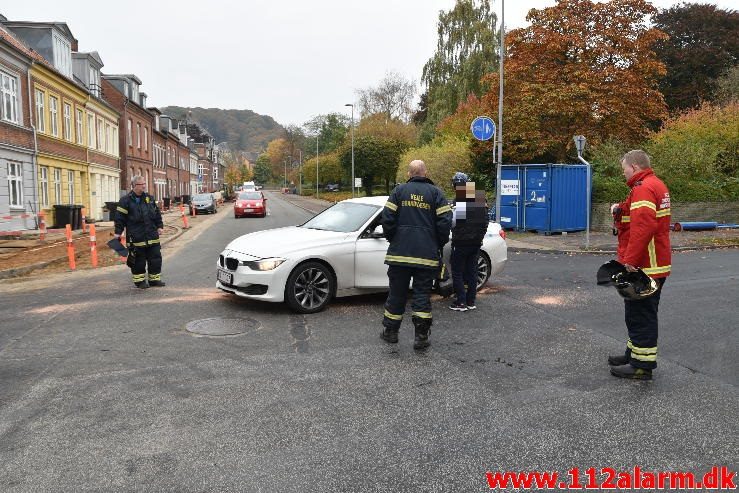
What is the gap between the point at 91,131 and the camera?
3152cm

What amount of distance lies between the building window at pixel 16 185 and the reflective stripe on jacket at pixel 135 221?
48.5 feet

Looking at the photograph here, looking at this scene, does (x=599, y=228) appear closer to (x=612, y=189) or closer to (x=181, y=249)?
(x=612, y=189)

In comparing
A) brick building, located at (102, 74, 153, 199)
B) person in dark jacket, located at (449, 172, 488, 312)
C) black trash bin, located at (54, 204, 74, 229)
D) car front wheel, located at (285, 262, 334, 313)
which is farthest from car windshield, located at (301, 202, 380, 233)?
brick building, located at (102, 74, 153, 199)

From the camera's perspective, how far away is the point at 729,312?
291 inches

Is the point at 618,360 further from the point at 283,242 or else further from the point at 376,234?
the point at 283,242

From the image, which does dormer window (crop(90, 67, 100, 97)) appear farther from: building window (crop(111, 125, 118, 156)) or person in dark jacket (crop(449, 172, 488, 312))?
person in dark jacket (crop(449, 172, 488, 312))

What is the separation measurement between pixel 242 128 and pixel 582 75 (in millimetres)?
155231

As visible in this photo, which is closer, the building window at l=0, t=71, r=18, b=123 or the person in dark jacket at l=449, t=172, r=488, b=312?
the person in dark jacket at l=449, t=172, r=488, b=312

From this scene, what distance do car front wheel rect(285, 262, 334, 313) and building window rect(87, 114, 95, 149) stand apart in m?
28.1

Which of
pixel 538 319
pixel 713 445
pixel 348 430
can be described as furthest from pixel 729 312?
pixel 348 430

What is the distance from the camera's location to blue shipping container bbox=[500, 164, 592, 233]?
19.0m

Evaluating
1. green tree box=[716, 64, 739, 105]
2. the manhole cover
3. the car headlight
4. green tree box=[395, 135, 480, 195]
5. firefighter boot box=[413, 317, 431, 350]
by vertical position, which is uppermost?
green tree box=[716, 64, 739, 105]

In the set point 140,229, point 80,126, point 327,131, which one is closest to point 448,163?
point 140,229

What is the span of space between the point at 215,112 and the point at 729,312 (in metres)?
166
